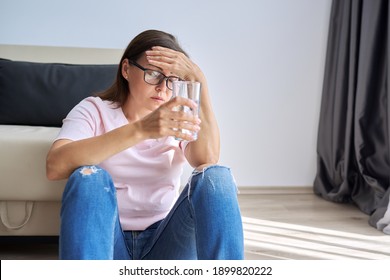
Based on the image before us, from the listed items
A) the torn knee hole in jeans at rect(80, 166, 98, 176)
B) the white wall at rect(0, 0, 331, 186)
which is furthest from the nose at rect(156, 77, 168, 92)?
the white wall at rect(0, 0, 331, 186)

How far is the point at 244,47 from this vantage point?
328 cm

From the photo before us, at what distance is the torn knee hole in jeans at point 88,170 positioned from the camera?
1307mm

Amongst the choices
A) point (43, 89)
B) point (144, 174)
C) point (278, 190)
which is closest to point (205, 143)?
point (144, 174)

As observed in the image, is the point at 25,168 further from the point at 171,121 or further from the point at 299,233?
the point at 299,233

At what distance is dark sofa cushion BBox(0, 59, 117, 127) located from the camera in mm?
2408

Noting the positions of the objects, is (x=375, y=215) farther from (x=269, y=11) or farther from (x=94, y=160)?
(x=94, y=160)

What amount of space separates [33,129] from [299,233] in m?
1.25

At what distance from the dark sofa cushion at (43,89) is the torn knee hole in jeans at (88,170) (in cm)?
113

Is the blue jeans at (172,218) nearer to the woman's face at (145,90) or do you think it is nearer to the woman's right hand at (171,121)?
the woman's right hand at (171,121)

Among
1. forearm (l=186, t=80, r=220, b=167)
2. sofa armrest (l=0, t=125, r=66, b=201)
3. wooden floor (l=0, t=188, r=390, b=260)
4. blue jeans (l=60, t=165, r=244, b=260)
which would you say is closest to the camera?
blue jeans (l=60, t=165, r=244, b=260)

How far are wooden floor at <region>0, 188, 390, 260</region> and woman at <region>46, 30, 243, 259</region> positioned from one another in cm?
72

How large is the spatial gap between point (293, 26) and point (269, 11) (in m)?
0.17

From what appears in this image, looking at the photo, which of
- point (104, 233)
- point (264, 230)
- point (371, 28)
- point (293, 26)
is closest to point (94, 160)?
point (104, 233)

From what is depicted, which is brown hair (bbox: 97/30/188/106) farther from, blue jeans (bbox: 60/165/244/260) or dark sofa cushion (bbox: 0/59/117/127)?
dark sofa cushion (bbox: 0/59/117/127)
